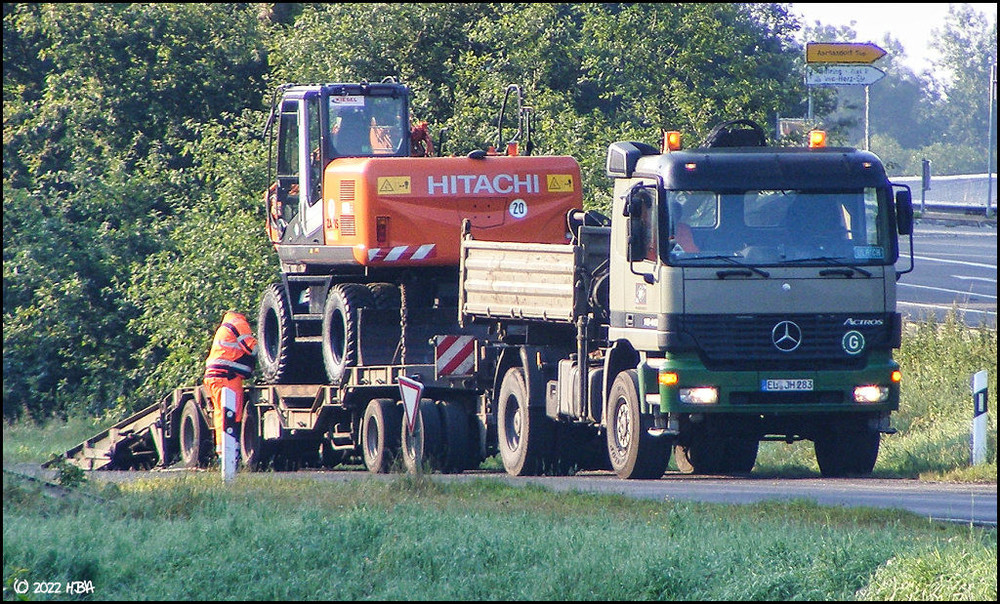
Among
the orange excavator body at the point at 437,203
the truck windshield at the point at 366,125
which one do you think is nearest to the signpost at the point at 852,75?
the orange excavator body at the point at 437,203

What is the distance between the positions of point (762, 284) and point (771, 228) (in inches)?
21.6

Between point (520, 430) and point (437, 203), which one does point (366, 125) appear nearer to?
point (437, 203)

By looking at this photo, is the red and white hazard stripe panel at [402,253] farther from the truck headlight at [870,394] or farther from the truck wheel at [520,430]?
the truck headlight at [870,394]

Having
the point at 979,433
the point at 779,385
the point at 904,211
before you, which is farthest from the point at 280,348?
the point at 979,433

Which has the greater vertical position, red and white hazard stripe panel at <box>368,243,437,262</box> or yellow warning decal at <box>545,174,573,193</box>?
yellow warning decal at <box>545,174,573,193</box>

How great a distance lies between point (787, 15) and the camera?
36.3 meters

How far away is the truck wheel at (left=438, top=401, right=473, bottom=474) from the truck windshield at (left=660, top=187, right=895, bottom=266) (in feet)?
14.1

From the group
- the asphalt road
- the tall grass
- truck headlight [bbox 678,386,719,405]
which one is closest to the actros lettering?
truck headlight [bbox 678,386,719,405]

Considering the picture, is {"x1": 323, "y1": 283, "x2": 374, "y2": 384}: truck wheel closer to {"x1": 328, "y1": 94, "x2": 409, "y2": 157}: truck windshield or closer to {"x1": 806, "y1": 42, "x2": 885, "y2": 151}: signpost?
{"x1": 328, "y1": 94, "x2": 409, "y2": 157}: truck windshield

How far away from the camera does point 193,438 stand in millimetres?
19969

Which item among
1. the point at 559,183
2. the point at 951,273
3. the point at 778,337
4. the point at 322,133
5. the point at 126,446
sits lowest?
the point at 126,446

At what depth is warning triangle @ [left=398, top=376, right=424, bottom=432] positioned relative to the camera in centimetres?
1590

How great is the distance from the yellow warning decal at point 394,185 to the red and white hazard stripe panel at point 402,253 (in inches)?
Answer: 23.8

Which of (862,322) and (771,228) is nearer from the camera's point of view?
(771,228)
